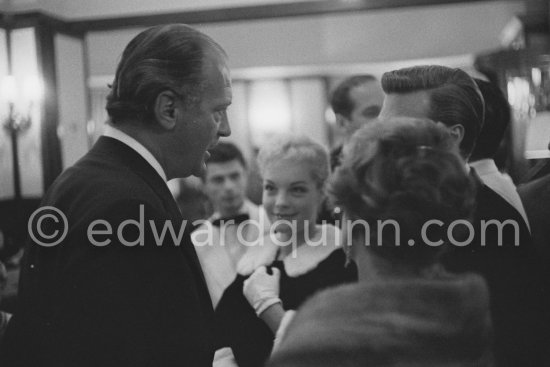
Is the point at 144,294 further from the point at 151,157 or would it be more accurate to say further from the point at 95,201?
the point at 151,157

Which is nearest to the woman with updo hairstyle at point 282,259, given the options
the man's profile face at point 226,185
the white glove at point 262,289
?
the white glove at point 262,289

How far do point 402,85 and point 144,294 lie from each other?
0.76 metres

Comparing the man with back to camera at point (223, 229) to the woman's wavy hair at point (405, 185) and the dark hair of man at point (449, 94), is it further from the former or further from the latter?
the woman's wavy hair at point (405, 185)

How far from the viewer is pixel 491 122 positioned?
5.84 feet

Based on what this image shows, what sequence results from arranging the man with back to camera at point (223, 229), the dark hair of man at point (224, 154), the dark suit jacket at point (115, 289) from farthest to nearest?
the dark hair of man at point (224, 154)
the man with back to camera at point (223, 229)
the dark suit jacket at point (115, 289)

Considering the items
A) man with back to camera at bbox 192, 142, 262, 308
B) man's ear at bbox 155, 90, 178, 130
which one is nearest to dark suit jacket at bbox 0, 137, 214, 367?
man's ear at bbox 155, 90, 178, 130

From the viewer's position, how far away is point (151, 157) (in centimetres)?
140

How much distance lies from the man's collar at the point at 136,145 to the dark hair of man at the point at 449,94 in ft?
1.91

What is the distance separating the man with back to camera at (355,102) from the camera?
9.27ft

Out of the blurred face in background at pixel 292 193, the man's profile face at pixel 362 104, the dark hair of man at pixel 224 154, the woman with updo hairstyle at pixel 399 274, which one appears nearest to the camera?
the woman with updo hairstyle at pixel 399 274

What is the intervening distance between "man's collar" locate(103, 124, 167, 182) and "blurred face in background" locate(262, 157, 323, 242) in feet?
2.50

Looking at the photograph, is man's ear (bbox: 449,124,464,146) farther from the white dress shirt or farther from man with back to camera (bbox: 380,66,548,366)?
the white dress shirt

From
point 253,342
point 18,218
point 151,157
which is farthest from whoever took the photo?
point 18,218

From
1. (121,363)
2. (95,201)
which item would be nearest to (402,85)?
(95,201)
